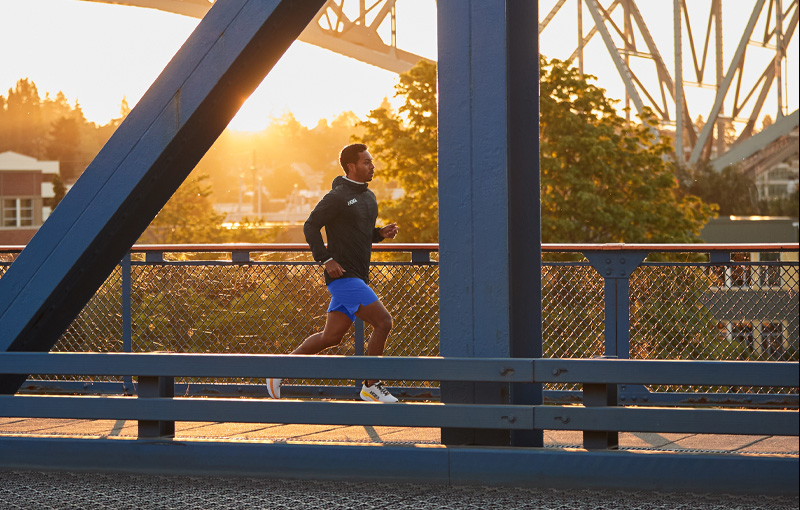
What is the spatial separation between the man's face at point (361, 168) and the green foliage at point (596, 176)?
97.4 feet

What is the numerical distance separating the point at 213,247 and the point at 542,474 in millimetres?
4293

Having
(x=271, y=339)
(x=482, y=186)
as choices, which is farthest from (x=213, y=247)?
(x=482, y=186)

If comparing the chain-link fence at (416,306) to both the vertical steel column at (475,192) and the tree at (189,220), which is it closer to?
the vertical steel column at (475,192)

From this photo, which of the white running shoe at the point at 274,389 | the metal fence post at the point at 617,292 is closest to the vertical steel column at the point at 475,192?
the white running shoe at the point at 274,389

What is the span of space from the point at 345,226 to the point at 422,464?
218 cm

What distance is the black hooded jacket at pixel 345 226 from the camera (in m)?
6.99

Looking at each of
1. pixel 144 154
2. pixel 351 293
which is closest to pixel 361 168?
pixel 351 293

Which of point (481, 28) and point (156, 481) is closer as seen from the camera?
point (481, 28)

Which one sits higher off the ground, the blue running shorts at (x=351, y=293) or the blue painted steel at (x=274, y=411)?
the blue running shorts at (x=351, y=293)

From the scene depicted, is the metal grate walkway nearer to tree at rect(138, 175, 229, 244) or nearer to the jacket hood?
the jacket hood

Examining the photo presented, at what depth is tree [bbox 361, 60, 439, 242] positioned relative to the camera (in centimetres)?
3975

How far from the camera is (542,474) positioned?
516 centimetres

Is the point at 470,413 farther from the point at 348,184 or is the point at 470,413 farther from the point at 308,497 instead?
the point at 348,184

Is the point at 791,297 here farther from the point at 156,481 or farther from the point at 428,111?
the point at 428,111
